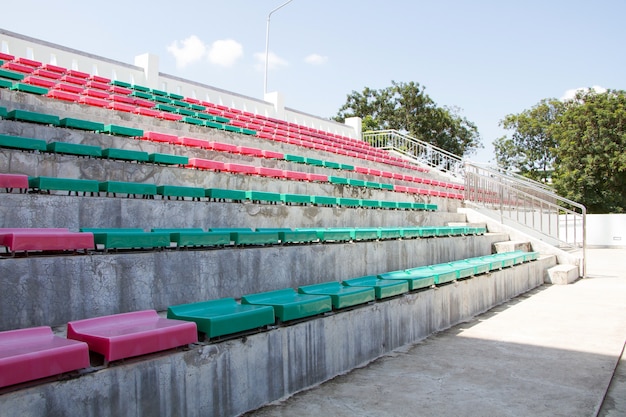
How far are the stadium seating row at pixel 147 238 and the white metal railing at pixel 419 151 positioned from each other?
1196 cm

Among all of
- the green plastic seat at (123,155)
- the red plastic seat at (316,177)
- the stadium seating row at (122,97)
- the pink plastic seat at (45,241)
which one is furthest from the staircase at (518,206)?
the pink plastic seat at (45,241)

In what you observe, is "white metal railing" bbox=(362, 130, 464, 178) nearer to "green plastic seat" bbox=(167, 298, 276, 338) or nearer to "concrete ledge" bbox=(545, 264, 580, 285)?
"concrete ledge" bbox=(545, 264, 580, 285)

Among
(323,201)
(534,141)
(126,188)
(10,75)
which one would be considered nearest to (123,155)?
(126,188)

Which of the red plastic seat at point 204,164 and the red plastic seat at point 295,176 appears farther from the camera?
the red plastic seat at point 295,176

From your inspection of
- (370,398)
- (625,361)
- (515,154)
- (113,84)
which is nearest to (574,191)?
(515,154)

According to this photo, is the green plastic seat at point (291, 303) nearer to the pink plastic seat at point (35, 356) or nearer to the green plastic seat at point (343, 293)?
the green plastic seat at point (343, 293)

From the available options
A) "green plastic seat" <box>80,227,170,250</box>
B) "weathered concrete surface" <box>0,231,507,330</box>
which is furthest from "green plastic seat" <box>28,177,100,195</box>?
"weathered concrete surface" <box>0,231,507,330</box>

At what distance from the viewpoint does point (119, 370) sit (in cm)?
196

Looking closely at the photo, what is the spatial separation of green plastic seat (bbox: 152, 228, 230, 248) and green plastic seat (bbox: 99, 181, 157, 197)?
84 cm

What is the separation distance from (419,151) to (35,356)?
1778cm

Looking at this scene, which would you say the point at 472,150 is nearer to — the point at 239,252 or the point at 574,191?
the point at 574,191

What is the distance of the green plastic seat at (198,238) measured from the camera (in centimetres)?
337

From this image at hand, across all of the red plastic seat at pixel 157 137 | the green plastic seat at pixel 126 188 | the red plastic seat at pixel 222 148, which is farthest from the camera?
the red plastic seat at pixel 222 148

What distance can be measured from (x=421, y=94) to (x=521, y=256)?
31.6 m
